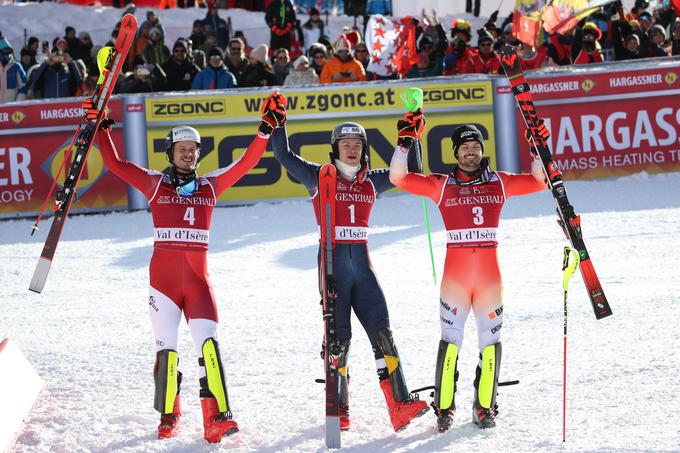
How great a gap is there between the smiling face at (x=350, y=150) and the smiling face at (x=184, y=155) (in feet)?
3.10

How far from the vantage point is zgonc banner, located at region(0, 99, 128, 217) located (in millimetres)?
14227

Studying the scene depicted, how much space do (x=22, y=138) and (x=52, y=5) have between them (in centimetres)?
952

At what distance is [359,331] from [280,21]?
9995 millimetres

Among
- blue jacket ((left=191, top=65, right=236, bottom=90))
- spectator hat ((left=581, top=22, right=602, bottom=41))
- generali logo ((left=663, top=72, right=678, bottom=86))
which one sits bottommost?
generali logo ((left=663, top=72, right=678, bottom=86))

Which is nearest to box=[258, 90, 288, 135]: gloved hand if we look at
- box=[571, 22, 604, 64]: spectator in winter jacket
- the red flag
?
the red flag

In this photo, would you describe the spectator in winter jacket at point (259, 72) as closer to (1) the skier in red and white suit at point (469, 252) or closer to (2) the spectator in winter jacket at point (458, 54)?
Result: (2) the spectator in winter jacket at point (458, 54)

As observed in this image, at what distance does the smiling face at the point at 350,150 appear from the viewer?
6.95 meters

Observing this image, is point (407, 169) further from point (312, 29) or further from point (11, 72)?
point (312, 29)

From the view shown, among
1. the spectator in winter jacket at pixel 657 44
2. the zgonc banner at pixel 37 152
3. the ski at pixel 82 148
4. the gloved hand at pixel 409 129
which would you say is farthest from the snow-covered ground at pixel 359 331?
the spectator in winter jacket at pixel 657 44

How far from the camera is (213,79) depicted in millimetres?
15211

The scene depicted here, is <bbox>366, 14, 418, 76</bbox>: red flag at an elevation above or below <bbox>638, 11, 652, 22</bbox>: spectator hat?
below

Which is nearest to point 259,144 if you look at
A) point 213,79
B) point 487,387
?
point 487,387

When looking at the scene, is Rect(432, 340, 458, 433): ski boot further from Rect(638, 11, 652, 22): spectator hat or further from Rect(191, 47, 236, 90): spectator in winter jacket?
Rect(638, 11, 652, 22): spectator hat

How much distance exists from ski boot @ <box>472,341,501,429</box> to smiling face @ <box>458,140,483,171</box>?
3.72ft
